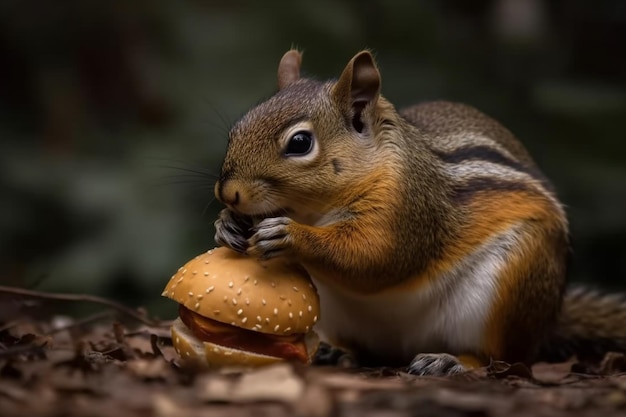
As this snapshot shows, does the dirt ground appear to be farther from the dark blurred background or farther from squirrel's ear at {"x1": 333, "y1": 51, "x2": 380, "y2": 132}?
the dark blurred background

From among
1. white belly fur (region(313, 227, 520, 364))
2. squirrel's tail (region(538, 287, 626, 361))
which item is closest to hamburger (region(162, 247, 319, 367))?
white belly fur (region(313, 227, 520, 364))

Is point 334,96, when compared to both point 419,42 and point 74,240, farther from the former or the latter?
point 74,240

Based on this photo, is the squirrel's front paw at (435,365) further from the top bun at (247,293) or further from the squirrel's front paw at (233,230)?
the squirrel's front paw at (233,230)

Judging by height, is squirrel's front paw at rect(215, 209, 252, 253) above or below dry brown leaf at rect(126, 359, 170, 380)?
above

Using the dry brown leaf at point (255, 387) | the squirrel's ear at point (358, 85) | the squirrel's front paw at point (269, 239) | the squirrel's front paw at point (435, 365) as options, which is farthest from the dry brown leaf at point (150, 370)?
the squirrel's ear at point (358, 85)

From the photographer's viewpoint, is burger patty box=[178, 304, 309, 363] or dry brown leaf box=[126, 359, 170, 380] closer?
dry brown leaf box=[126, 359, 170, 380]

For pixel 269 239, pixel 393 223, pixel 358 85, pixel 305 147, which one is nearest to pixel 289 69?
pixel 358 85
